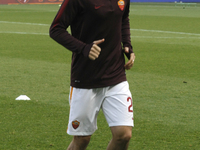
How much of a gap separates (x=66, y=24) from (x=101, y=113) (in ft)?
9.75

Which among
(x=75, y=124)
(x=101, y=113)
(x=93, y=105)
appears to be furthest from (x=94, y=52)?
(x=101, y=113)

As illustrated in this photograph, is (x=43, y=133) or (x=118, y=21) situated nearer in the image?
(x=118, y=21)

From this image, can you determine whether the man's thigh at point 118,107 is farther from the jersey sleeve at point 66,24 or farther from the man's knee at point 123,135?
the jersey sleeve at point 66,24

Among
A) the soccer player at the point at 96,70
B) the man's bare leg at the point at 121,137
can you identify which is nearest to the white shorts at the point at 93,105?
the soccer player at the point at 96,70

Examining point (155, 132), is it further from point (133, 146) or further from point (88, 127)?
point (88, 127)

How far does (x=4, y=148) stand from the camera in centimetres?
567

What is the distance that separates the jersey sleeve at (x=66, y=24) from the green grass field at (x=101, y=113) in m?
1.68

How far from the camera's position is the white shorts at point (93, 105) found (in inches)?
179

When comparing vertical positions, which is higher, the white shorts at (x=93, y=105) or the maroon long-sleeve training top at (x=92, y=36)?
the maroon long-sleeve training top at (x=92, y=36)

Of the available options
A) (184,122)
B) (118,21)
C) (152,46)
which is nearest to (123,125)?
(118,21)

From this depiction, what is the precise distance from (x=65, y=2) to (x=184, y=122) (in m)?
3.05

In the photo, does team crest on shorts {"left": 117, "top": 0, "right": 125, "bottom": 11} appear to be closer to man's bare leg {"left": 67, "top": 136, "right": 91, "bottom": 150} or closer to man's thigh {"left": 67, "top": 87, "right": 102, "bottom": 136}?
man's thigh {"left": 67, "top": 87, "right": 102, "bottom": 136}

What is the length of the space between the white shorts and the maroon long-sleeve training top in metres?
0.07

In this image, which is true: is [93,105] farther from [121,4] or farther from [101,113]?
[101,113]
